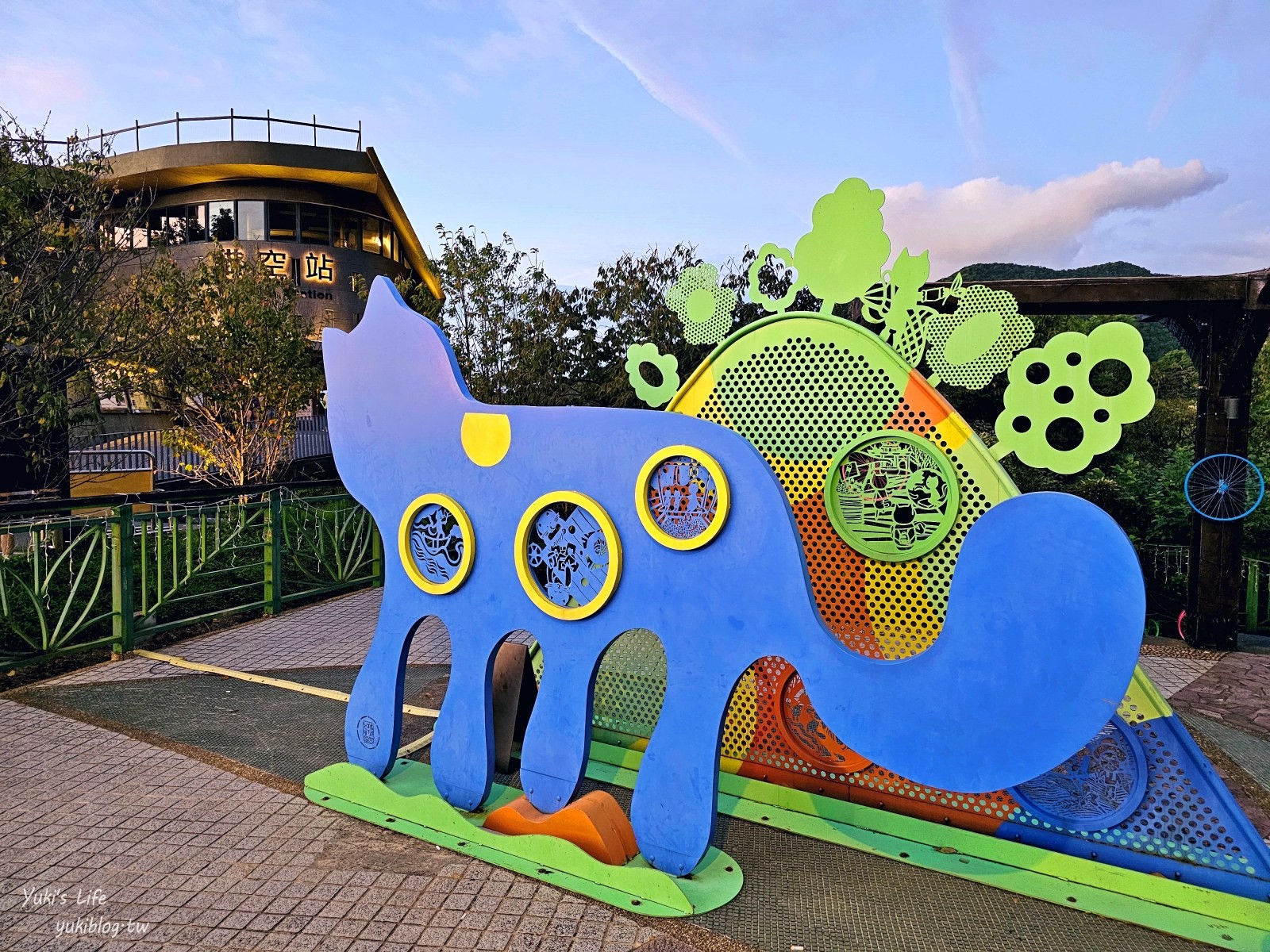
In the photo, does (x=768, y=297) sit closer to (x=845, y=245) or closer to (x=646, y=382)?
(x=845, y=245)

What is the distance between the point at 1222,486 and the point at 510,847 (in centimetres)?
759

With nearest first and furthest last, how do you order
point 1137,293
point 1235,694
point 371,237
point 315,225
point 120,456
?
1. point 1235,694
2. point 1137,293
3. point 120,456
4. point 315,225
5. point 371,237

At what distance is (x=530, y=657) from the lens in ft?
16.4

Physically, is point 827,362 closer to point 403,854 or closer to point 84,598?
point 403,854

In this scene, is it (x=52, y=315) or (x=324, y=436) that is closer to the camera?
(x=52, y=315)

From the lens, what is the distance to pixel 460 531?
4.01 meters

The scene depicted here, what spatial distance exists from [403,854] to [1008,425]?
134 inches

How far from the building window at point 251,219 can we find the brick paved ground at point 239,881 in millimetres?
25769

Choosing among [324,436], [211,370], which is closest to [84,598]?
[211,370]

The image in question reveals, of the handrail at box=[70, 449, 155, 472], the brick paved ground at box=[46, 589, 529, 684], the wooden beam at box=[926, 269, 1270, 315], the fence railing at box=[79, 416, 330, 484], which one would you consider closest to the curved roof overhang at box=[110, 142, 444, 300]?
the fence railing at box=[79, 416, 330, 484]

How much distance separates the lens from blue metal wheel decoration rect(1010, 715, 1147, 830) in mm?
3486

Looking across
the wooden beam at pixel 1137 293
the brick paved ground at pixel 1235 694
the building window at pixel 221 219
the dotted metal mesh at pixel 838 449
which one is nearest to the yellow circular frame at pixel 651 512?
the dotted metal mesh at pixel 838 449

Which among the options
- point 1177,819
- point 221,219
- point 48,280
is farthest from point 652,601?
point 221,219

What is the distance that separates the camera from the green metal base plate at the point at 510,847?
3266 mm
